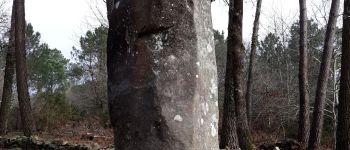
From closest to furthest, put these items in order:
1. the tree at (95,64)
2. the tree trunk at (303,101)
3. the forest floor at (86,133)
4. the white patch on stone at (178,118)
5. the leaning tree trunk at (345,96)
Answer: the white patch on stone at (178,118) < the leaning tree trunk at (345,96) < the tree trunk at (303,101) < the forest floor at (86,133) < the tree at (95,64)

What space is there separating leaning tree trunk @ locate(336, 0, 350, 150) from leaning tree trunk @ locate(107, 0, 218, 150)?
702 cm

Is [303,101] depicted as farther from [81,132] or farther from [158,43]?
[158,43]

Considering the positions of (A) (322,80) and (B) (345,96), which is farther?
(A) (322,80)

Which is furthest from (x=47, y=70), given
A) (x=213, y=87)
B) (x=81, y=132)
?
(x=213, y=87)

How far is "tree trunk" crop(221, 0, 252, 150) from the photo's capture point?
11.6 metres

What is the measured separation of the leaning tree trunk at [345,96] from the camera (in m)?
10.4

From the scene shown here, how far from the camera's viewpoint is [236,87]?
11.7 m

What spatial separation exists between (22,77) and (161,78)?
12.5 meters

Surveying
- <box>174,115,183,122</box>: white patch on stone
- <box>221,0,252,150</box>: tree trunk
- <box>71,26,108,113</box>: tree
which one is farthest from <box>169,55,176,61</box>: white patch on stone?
<box>71,26,108,113</box>: tree

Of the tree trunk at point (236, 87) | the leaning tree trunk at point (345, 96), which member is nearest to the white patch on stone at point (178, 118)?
the leaning tree trunk at point (345, 96)

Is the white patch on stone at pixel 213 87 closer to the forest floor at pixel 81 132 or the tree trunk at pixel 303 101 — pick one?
the tree trunk at pixel 303 101

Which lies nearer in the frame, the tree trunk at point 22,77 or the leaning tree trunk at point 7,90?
the tree trunk at point 22,77

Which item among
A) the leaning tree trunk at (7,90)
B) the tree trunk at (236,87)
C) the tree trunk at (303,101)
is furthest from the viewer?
the leaning tree trunk at (7,90)

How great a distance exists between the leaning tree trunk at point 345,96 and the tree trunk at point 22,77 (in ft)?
31.8
